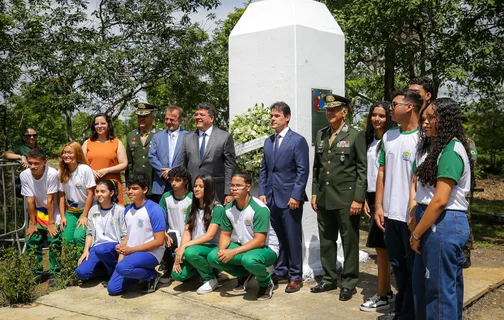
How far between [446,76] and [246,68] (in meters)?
3.81

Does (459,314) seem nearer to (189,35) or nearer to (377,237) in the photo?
(377,237)

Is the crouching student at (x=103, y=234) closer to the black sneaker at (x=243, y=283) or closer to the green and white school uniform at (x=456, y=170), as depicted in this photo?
the black sneaker at (x=243, y=283)

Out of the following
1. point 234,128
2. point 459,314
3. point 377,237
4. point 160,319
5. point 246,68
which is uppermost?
point 246,68

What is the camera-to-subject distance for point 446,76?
8219 mm

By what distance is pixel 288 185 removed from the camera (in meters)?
5.07

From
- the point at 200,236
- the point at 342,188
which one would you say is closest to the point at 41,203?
the point at 200,236

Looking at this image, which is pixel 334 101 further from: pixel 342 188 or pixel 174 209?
pixel 174 209

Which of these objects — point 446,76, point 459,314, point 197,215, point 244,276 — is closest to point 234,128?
point 197,215

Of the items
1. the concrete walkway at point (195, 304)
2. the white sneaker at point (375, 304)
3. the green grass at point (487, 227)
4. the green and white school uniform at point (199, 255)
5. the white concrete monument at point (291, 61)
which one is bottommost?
the green grass at point (487, 227)

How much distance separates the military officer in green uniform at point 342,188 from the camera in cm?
475

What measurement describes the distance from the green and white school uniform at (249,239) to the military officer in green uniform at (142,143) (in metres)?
1.36

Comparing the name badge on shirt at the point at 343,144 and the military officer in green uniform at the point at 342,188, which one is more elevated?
the name badge on shirt at the point at 343,144

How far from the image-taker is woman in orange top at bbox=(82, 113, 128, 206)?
587 centimetres

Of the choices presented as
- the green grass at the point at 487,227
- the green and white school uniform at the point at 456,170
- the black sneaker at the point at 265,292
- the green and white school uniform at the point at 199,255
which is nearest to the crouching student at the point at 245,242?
the black sneaker at the point at 265,292
